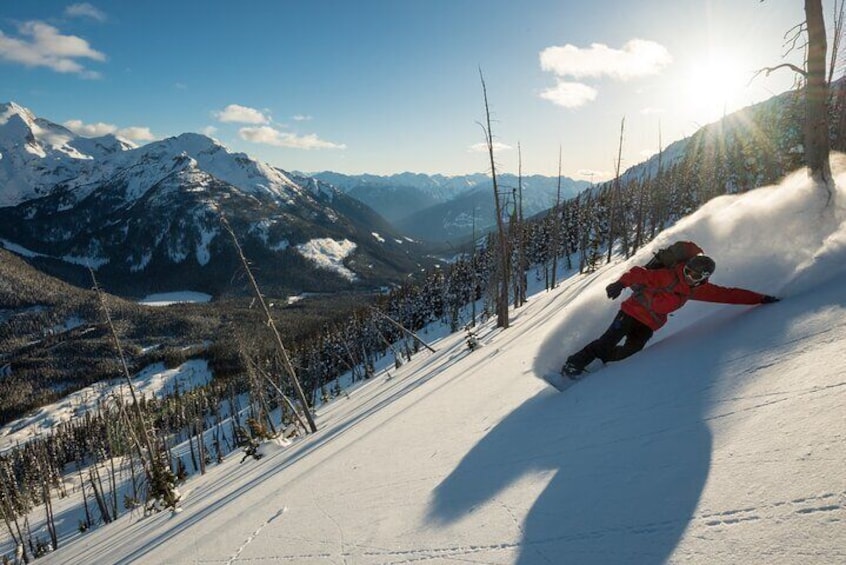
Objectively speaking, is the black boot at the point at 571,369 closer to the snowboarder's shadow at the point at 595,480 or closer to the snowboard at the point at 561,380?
the snowboard at the point at 561,380

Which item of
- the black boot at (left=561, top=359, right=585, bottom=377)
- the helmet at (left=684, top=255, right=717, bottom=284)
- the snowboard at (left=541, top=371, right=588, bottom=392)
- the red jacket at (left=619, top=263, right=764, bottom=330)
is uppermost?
the helmet at (left=684, top=255, right=717, bottom=284)

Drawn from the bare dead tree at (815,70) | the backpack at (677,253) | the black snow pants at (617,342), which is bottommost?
the black snow pants at (617,342)

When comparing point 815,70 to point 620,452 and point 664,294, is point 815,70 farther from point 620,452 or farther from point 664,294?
point 620,452

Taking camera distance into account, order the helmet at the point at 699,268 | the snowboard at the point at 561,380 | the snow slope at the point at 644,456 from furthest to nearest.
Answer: the snowboard at the point at 561,380 < the helmet at the point at 699,268 < the snow slope at the point at 644,456

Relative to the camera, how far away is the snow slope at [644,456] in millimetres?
2311

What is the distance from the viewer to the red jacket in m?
4.92

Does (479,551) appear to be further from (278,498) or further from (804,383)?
(278,498)

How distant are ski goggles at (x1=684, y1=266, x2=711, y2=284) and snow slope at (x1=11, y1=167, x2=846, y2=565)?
22.9 inches

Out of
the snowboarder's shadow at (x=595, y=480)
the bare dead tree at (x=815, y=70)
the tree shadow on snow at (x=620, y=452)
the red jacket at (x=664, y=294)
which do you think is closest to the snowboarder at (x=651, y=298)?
the red jacket at (x=664, y=294)

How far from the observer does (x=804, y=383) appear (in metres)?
3.02

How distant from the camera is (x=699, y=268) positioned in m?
4.79

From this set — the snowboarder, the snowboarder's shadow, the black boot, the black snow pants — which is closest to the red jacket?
the snowboarder

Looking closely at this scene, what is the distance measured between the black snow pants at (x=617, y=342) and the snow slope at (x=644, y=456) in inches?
5.9

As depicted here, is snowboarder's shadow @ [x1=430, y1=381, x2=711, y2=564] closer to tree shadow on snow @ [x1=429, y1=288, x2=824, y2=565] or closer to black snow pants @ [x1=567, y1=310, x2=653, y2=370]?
tree shadow on snow @ [x1=429, y1=288, x2=824, y2=565]
